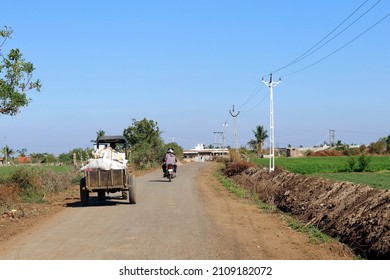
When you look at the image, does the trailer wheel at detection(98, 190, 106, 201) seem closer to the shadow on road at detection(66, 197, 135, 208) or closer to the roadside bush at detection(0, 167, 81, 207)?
the shadow on road at detection(66, 197, 135, 208)

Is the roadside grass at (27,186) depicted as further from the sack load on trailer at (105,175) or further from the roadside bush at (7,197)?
the sack load on trailer at (105,175)

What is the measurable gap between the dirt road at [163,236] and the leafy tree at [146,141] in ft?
130

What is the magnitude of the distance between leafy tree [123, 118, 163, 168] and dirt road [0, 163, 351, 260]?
39.5 m

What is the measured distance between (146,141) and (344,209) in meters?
49.7

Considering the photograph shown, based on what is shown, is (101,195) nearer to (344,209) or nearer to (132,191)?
(132,191)

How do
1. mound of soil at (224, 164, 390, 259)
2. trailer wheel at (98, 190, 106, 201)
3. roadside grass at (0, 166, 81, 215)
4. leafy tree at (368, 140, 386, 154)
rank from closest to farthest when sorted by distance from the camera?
1. mound of soil at (224, 164, 390, 259)
2. roadside grass at (0, 166, 81, 215)
3. trailer wheel at (98, 190, 106, 201)
4. leafy tree at (368, 140, 386, 154)

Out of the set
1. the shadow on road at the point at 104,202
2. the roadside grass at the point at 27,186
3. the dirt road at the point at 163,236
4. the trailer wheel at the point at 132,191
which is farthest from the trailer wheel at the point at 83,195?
the roadside grass at the point at 27,186

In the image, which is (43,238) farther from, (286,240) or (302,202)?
(302,202)

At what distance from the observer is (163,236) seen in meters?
11.2

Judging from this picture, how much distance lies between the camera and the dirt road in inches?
372

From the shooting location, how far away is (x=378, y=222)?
1058 centimetres

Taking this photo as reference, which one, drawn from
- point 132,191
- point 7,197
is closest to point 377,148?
point 132,191

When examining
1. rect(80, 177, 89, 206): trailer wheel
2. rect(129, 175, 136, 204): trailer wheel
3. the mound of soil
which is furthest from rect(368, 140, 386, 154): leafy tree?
rect(80, 177, 89, 206): trailer wheel

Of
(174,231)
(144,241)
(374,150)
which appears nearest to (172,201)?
(174,231)
